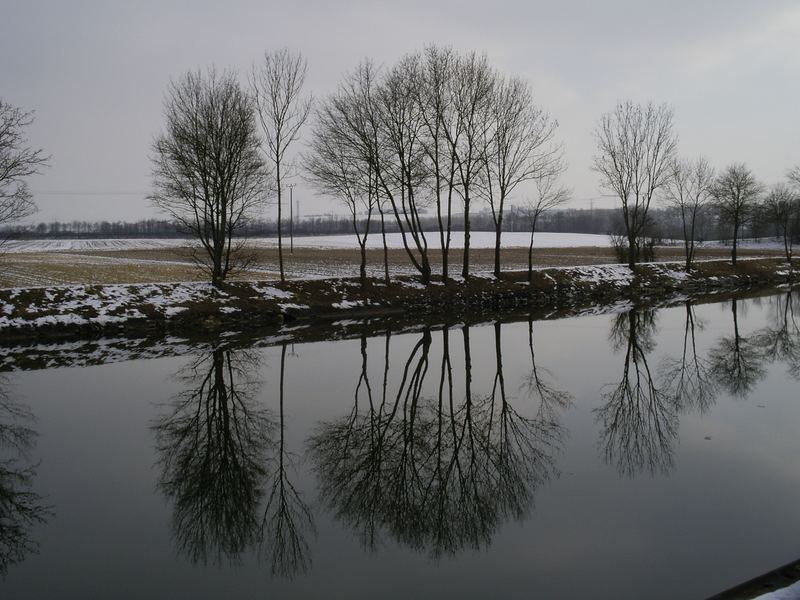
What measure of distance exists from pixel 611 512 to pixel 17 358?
16.8 metres

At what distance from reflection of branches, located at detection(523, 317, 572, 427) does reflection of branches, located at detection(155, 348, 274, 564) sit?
5.25 meters

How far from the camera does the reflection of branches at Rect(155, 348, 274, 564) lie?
6.99 m

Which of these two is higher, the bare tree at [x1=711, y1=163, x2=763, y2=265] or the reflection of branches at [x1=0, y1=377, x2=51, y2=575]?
the bare tree at [x1=711, y1=163, x2=763, y2=265]

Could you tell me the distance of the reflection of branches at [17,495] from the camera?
665 cm

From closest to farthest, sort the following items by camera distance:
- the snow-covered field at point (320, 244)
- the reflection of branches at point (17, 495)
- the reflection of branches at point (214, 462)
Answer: the reflection of branches at point (17, 495), the reflection of branches at point (214, 462), the snow-covered field at point (320, 244)

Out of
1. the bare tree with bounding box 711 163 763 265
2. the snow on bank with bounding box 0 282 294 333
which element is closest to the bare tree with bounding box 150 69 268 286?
the snow on bank with bounding box 0 282 294 333

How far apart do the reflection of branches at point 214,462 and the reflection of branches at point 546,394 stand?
Result: 5247 mm

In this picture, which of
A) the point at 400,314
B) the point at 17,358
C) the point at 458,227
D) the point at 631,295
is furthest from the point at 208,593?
the point at 458,227

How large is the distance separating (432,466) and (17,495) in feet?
18.5

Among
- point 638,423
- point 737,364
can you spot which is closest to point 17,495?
point 638,423

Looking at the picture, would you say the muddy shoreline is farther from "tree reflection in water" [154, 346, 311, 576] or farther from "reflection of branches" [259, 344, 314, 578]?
"reflection of branches" [259, 344, 314, 578]

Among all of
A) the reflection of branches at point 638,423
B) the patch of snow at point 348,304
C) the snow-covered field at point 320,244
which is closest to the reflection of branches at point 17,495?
the reflection of branches at point 638,423

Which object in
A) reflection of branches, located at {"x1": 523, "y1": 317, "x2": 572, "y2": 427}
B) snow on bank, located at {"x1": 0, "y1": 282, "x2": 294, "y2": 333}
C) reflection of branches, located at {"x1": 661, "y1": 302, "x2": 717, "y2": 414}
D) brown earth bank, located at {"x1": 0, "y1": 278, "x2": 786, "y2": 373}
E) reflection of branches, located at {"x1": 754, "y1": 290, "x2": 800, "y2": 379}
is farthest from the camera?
snow on bank, located at {"x1": 0, "y1": 282, "x2": 294, "y2": 333}

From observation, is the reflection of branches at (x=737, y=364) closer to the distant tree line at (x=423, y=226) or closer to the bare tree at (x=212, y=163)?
the bare tree at (x=212, y=163)
